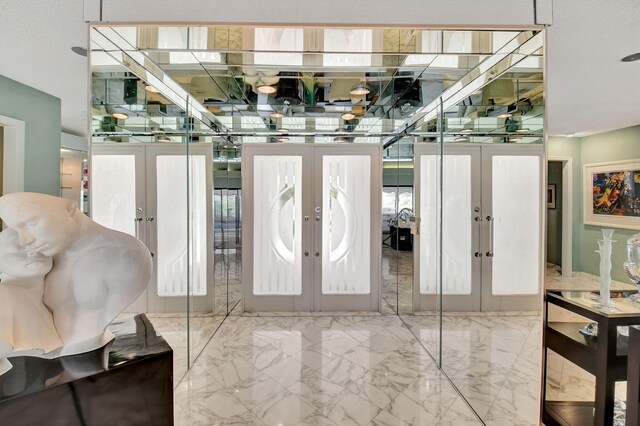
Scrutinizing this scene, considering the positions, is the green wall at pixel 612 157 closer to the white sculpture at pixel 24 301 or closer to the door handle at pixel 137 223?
the white sculpture at pixel 24 301

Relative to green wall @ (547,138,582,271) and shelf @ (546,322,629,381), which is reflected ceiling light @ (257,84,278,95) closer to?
green wall @ (547,138,582,271)

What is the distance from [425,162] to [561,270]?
145 cm

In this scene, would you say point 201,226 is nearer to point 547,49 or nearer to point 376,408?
point 376,408

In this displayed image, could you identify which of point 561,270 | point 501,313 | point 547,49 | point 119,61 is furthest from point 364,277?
point 119,61

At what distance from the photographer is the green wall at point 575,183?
5.96 feet

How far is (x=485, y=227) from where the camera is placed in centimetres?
219

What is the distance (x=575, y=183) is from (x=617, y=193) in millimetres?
190

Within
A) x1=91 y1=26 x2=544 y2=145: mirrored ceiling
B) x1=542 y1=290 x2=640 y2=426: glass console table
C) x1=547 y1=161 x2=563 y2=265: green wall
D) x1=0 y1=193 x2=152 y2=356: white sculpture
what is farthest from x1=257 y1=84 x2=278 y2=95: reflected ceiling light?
x1=542 y1=290 x2=640 y2=426: glass console table

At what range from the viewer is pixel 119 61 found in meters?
2.00

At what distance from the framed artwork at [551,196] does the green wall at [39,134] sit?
10.4ft

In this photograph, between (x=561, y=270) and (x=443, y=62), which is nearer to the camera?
(x=561, y=270)

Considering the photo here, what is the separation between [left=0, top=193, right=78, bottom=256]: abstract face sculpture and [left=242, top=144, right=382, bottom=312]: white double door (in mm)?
2917

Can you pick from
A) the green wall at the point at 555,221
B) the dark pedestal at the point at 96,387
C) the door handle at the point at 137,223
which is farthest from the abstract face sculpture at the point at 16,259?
the green wall at the point at 555,221

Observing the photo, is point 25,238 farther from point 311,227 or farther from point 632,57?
point 311,227
